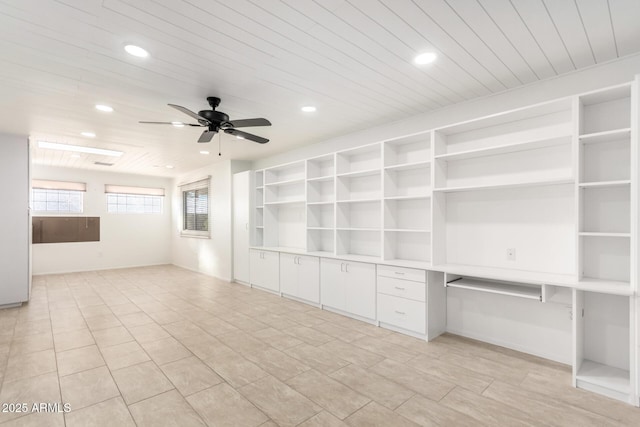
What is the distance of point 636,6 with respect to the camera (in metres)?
1.95

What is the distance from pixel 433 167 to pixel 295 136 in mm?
2334

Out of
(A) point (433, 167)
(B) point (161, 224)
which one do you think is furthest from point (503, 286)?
(B) point (161, 224)

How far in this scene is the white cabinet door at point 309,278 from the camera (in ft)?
15.4

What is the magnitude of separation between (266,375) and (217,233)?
195 inches

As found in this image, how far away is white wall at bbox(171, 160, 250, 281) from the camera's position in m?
6.75

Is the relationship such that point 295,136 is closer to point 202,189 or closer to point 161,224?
point 202,189

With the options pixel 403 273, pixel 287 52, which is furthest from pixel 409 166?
pixel 287 52

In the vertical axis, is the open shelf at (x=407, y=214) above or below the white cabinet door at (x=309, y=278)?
above

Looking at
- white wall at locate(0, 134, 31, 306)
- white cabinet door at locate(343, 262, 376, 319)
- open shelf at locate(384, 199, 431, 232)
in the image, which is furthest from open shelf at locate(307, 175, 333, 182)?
white wall at locate(0, 134, 31, 306)

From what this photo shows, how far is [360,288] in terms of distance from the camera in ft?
13.3

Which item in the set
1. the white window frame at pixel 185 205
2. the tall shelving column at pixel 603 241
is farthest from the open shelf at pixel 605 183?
the white window frame at pixel 185 205

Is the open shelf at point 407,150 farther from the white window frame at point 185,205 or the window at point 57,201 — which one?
the window at point 57,201

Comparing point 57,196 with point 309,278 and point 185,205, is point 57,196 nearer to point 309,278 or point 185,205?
point 185,205

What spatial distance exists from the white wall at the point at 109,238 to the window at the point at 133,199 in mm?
124
